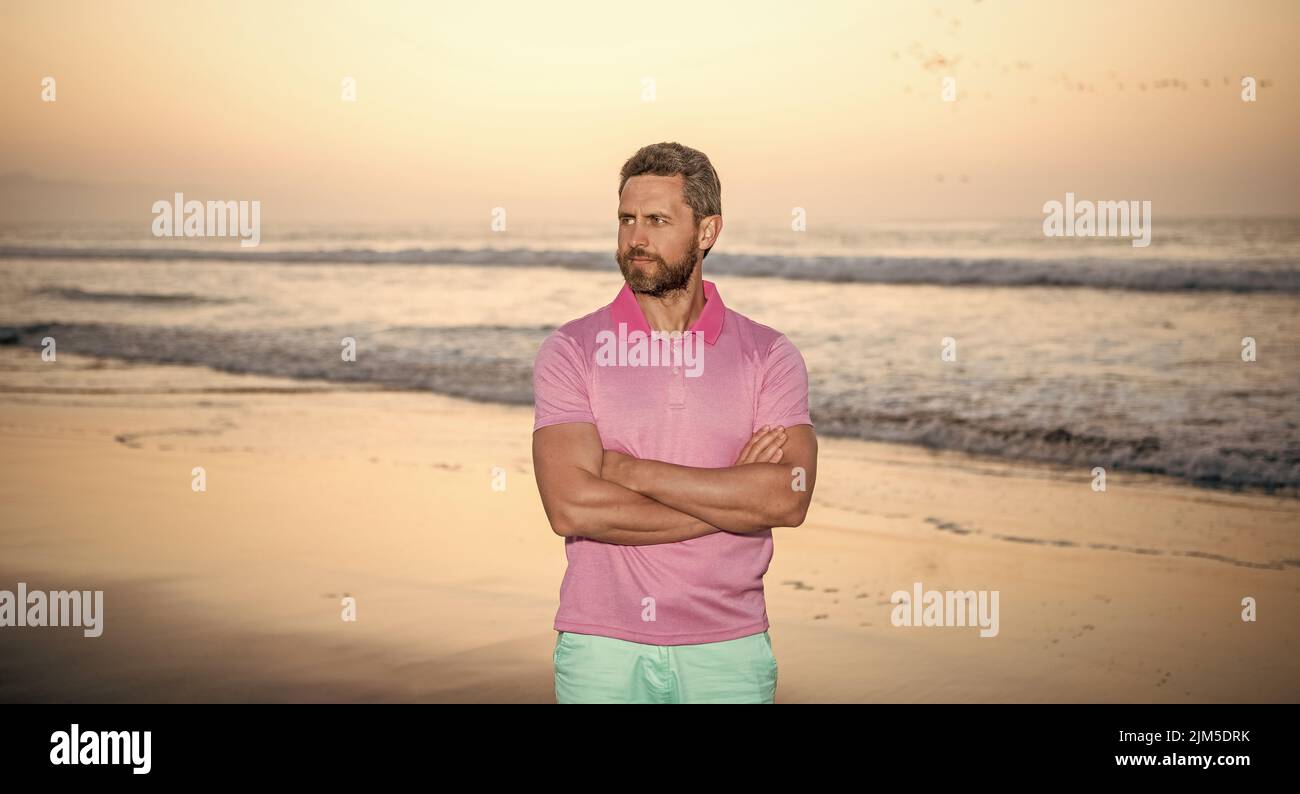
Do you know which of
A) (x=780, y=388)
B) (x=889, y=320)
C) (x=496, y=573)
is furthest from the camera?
(x=889, y=320)

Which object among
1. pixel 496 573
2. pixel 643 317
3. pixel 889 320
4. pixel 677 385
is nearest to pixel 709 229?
pixel 643 317

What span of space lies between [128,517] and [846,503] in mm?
4776

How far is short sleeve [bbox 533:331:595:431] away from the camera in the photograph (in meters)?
3.13

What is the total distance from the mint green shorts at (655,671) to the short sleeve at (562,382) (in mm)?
555

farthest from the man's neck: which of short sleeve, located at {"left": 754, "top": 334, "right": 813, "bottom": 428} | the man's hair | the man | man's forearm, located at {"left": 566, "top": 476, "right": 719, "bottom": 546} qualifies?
man's forearm, located at {"left": 566, "top": 476, "right": 719, "bottom": 546}

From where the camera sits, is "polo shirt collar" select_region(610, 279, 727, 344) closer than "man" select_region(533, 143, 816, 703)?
No

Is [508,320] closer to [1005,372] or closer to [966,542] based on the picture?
[1005,372]

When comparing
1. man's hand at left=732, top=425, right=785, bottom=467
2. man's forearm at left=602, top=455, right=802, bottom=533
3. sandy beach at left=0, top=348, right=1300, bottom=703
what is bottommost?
sandy beach at left=0, top=348, right=1300, bottom=703

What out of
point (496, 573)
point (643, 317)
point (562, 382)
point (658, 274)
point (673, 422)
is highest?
point (658, 274)

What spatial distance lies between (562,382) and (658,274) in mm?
369

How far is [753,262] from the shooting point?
32.4 meters

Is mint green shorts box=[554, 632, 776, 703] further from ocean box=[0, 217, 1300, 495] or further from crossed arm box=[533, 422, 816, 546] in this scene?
ocean box=[0, 217, 1300, 495]

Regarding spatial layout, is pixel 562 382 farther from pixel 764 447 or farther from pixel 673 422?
pixel 764 447

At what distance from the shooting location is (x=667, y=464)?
313 centimetres
